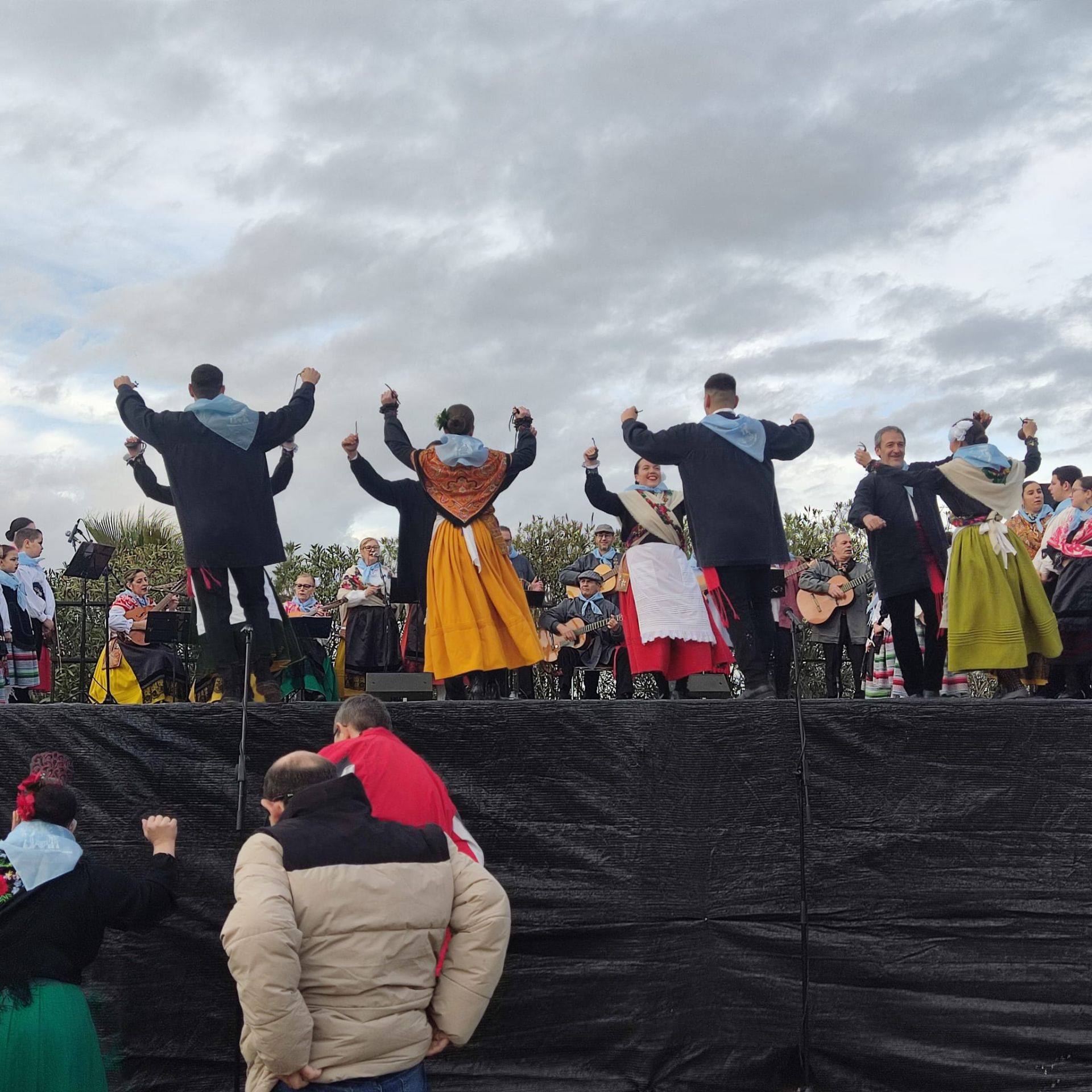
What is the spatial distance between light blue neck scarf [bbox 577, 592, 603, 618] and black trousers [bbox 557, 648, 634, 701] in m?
0.34

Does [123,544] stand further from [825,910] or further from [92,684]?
[825,910]

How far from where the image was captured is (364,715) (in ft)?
12.2

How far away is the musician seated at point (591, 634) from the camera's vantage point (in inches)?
407

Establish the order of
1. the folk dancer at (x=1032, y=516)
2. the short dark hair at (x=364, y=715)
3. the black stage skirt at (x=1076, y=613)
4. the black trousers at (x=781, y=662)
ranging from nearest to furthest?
the short dark hair at (x=364, y=715) → the black stage skirt at (x=1076, y=613) → the black trousers at (x=781, y=662) → the folk dancer at (x=1032, y=516)

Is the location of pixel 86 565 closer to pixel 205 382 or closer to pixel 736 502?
pixel 205 382

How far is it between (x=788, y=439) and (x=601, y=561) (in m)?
4.45

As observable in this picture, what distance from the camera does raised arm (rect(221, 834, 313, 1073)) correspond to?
282 cm

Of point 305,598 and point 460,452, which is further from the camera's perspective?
point 305,598

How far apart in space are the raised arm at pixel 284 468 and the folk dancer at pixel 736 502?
175 centimetres

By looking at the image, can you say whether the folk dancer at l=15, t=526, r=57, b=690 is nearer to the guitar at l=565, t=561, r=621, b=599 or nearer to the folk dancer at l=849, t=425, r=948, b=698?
the guitar at l=565, t=561, r=621, b=599

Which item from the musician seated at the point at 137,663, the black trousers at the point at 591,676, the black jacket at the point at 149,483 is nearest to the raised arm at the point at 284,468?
the black jacket at the point at 149,483

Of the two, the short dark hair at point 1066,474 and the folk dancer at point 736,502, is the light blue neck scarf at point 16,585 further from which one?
the short dark hair at point 1066,474

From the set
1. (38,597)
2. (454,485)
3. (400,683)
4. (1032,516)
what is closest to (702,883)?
(400,683)

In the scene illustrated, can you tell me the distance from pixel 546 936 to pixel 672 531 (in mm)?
2811
